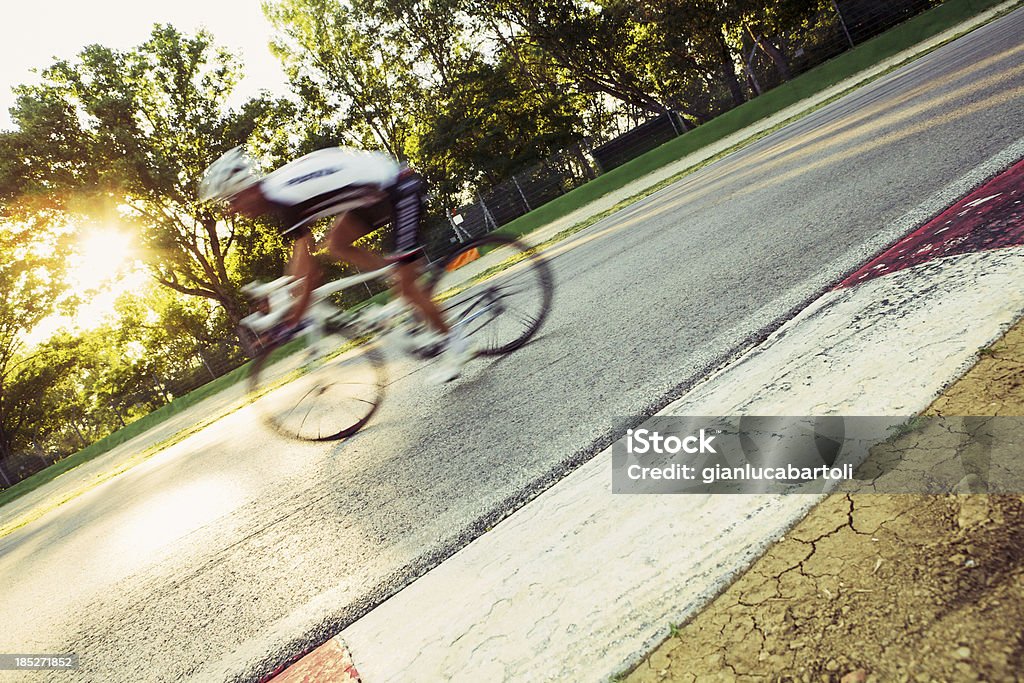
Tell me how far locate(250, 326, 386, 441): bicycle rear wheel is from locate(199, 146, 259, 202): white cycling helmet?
129 centimetres

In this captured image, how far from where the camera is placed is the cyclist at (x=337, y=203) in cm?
434

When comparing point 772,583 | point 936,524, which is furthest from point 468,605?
point 936,524

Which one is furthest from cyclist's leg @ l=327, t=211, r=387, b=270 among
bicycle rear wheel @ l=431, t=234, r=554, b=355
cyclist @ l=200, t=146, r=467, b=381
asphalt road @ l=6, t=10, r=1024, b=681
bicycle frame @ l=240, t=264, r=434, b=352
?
asphalt road @ l=6, t=10, r=1024, b=681

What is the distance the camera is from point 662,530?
1.99 meters

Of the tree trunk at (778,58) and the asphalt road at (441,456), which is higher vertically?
the tree trunk at (778,58)

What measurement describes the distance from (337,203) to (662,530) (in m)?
3.54

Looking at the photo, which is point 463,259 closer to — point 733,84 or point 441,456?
point 441,456

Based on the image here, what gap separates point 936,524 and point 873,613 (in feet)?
1.12

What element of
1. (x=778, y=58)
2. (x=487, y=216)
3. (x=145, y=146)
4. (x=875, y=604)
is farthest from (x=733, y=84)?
(x=875, y=604)

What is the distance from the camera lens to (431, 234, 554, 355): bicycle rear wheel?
4.90 meters

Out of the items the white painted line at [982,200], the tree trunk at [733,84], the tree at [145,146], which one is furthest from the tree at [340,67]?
the white painted line at [982,200]

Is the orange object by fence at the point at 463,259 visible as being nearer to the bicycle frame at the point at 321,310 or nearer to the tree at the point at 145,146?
the bicycle frame at the point at 321,310

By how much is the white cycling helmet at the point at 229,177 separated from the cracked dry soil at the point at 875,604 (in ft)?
13.7

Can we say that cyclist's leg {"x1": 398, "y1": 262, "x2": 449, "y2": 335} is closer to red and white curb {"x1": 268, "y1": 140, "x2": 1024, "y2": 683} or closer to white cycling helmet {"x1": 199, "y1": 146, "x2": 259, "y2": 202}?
white cycling helmet {"x1": 199, "y1": 146, "x2": 259, "y2": 202}
